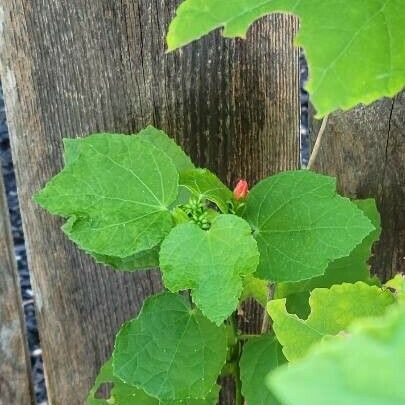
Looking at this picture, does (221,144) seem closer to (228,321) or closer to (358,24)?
(228,321)

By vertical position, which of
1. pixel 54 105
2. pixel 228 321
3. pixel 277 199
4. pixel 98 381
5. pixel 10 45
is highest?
pixel 10 45

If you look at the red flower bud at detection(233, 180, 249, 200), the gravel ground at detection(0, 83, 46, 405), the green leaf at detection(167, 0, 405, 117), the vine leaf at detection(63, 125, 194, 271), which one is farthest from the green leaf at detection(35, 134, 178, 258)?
the gravel ground at detection(0, 83, 46, 405)

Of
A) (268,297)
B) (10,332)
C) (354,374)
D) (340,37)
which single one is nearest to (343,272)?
(268,297)

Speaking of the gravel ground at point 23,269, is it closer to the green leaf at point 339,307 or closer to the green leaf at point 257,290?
the green leaf at point 257,290

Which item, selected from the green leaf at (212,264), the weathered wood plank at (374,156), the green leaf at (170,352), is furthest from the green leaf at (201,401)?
the weathered wood plank at (374,156)

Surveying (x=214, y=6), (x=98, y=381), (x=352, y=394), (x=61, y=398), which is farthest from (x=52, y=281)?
(x=352, y=394)

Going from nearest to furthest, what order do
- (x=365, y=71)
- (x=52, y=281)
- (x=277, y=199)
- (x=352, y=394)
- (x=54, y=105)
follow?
(x=352, y=394) < (x=365, y=71) < (x=277, y=199) < (x=54, y=105) < (x=52, y=281)

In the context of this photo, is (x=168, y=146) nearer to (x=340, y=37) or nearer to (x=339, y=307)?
(x=339, y=307)
